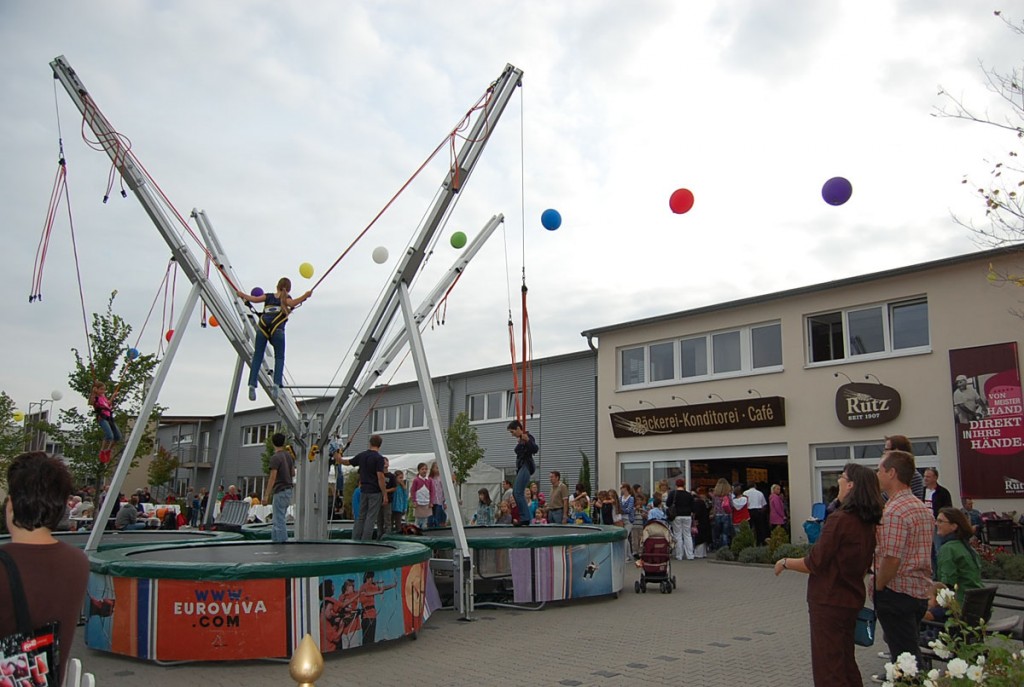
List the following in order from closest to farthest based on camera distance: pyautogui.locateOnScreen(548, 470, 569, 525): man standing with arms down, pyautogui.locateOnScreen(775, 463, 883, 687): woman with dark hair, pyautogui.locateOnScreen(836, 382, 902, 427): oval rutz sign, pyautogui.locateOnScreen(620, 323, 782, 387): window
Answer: pyautogui.locateOnScreen(775, 463, 883, 687): woman with dark hair, pyautogui.locateOnScreen(548, 470, 569, 525): man standing with arms down, pyautogui.locateOnScreen(836, 382, 902, 427): oval rutz sign, pyautogui.locateOnScreen(620, 323, 782, 387): window

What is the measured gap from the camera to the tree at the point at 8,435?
31906 millimetres

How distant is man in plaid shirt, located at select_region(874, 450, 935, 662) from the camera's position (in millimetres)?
4871

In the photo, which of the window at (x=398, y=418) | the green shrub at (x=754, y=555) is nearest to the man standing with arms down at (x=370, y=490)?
the green shrub at (x=754, y=555)

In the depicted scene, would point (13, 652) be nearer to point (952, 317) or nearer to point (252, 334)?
point (252, 334)

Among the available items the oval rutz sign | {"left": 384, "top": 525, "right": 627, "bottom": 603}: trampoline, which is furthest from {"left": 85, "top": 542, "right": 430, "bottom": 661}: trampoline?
the oval rutz sign

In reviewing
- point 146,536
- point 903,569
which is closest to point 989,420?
point 903,569

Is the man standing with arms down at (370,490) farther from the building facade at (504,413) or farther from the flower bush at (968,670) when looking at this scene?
the building facade at (504,413)

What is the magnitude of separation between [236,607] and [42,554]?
4.92 m

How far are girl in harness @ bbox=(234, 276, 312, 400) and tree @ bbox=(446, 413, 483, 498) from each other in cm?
1388

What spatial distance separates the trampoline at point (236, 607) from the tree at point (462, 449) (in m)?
16.3

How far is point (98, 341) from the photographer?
2345 centimetres

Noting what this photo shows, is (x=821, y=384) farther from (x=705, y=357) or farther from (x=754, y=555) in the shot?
(x=754, y=555)

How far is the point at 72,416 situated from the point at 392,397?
41.1 ft

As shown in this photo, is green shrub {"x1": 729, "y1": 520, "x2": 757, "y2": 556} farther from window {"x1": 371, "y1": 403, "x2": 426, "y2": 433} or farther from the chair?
window {"x1": 371, "y1": 403, "x2": 426, "y2": 433}
